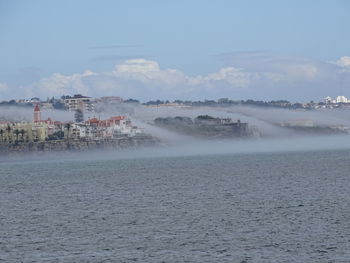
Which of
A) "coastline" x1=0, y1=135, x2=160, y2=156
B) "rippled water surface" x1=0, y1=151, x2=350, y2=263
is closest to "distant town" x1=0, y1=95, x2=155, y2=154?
"coastline" x1=0, y1=135, x2=160, y2=156

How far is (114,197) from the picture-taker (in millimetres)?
54438

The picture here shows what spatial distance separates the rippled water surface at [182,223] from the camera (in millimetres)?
32625

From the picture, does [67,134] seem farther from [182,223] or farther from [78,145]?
[182,223]

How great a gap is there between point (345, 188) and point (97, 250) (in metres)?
23.6

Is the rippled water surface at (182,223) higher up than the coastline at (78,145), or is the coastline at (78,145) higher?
the rippled water surface at (182,223)

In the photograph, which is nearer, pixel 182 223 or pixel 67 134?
pixel 182 223

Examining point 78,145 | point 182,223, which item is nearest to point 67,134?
point 78,145

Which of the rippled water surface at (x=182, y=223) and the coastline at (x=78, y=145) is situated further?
the coastline at (x=78, y=145)

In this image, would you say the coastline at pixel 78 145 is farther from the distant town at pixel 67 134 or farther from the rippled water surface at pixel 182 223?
the rippled water surface at pixel 182 223

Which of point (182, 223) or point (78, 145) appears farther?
point (78, 145)

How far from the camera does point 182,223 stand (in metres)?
39.8

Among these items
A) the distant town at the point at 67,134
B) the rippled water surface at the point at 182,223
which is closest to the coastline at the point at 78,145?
the distant town at the point at 67,134

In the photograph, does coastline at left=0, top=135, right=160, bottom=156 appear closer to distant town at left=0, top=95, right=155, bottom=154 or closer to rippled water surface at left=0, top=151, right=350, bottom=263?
distant town at left=0, top=95, right=155, bottom=154

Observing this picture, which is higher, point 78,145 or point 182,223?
point 182,223
